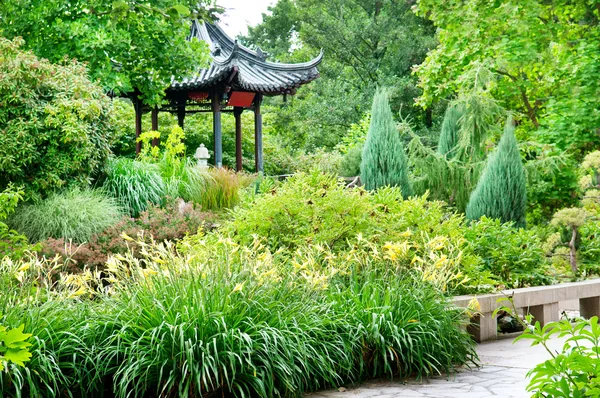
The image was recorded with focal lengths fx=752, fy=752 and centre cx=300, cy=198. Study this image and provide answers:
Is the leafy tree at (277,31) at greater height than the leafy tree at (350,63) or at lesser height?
greater

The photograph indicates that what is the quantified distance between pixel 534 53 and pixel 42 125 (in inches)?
361

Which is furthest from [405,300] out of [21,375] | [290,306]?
[21,375]

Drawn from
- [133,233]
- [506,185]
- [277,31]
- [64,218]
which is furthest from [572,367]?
[277,31]

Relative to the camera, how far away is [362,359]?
4473mm

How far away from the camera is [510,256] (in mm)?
7055

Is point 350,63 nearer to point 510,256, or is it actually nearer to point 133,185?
point 133,185

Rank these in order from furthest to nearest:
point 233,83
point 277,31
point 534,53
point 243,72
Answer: point 277,31
point 243,72
point 233,83
point 534,53

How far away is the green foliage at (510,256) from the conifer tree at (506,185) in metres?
2.91

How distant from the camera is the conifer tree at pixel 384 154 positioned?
11250 millimetres

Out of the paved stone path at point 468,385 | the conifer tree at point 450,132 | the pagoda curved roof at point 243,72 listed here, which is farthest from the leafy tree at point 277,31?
the paved stone path at point 468,385

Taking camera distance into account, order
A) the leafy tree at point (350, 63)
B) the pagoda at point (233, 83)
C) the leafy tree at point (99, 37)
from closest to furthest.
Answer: the leafy tree at point (99, 37) → the pagoda at point (233, 83) → the leafy tree at point (350, 63)

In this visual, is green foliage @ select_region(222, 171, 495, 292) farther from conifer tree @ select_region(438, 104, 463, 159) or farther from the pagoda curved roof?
the pagoda curved roof

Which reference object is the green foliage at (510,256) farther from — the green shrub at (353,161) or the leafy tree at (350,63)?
the leafy tree at (350,63)

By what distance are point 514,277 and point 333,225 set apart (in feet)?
6.59
